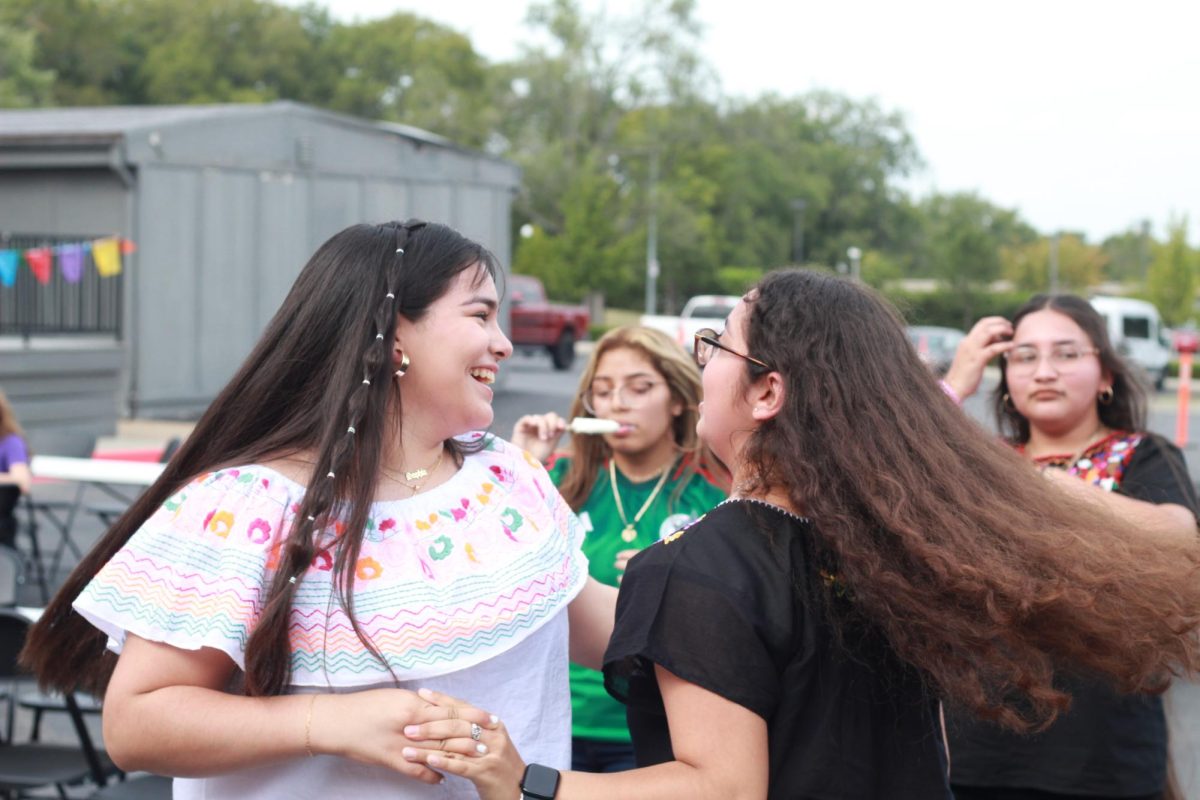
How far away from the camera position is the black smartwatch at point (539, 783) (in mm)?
1737

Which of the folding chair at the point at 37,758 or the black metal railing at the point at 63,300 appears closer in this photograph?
the folding chair at the point at 37,758

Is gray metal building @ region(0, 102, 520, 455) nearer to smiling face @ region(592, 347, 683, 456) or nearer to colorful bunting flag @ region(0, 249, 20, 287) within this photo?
colorful bunting flag @ region(0, 249, 20, 287)

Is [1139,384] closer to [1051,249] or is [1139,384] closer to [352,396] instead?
[352,396]

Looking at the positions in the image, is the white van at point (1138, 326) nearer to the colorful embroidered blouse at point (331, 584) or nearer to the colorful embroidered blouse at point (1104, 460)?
the colorful embroidered blouse at point (1104, 460)

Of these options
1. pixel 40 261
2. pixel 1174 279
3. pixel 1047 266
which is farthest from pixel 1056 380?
pixel 1047 266

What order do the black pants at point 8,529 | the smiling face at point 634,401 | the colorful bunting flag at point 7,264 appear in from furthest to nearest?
the colorful bunting flag at point 7,264 < the black pants at point 8,529 < the smiling face at point 634,401

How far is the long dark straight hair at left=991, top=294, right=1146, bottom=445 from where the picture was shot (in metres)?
3.28

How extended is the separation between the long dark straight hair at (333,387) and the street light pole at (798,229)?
59466 millimetres

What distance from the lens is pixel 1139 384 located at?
3316mm

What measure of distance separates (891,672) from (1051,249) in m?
59.9

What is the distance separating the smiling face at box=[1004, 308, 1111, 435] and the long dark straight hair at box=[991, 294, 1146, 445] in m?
0.02

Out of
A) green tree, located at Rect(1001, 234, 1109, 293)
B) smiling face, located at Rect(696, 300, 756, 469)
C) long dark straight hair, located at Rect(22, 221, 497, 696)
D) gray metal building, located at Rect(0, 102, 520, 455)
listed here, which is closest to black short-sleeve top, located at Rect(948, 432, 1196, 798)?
smiling face, located at Rect(696, 300, 756, 469)

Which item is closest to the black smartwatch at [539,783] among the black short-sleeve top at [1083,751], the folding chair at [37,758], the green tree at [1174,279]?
the black short-sleeve top at [1083,751]

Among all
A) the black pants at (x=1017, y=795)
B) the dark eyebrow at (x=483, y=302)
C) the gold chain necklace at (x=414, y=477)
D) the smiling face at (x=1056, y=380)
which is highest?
the dark eyebrow at (x=483, y=302)
